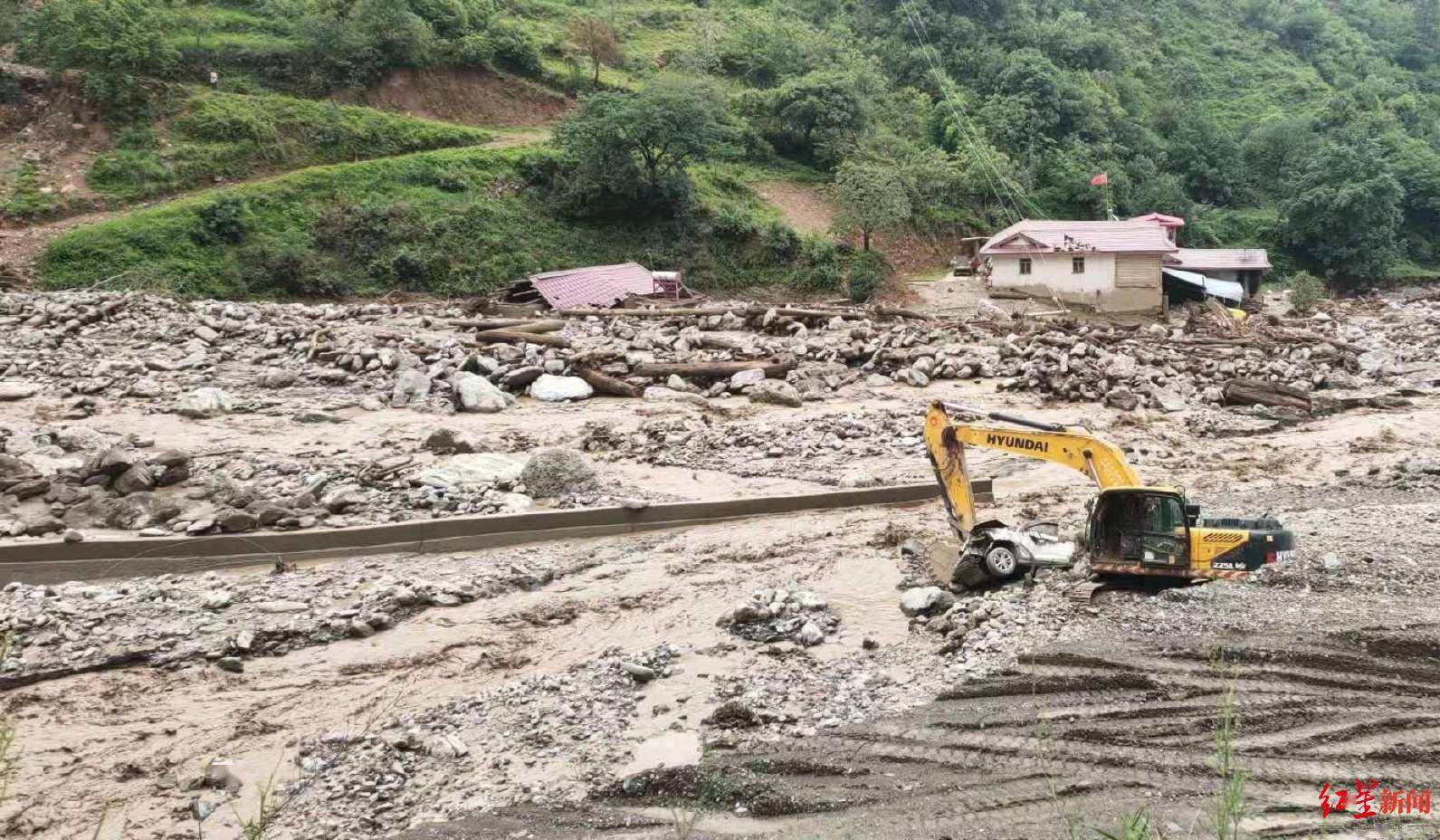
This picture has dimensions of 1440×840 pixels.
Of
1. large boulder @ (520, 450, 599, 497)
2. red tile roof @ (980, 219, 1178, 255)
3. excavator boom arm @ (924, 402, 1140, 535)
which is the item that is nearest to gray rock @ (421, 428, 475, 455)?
large boulder @ (520, 450, 599, 497)

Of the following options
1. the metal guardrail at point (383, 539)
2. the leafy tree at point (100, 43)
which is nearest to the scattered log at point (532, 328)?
the metal guardrail at point (383, 539)

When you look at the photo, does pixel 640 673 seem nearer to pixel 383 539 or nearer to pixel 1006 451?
pixel 1006 451

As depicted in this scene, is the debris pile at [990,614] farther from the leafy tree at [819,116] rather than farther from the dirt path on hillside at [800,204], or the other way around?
the leafy tree at [819,116]

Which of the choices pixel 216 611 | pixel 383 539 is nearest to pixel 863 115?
pixel 383 539

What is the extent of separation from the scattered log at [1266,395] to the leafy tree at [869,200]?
16.8 meters

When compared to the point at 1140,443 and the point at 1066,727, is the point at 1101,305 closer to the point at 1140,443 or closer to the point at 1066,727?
the point at 1140,443

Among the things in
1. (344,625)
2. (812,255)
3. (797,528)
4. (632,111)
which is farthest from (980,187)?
(344,625)

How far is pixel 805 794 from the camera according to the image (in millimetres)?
5074

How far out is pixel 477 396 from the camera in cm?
1532

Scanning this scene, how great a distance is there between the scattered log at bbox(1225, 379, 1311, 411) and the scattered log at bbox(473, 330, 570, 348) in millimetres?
11679

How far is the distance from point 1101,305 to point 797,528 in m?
22.0

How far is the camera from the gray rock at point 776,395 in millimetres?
15844

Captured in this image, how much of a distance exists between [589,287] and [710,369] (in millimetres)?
7307

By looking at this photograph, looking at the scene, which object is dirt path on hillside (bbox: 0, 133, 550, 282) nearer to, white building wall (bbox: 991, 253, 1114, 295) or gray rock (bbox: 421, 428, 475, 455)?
gray rock (bbox: 421, 428, 475, 455)
